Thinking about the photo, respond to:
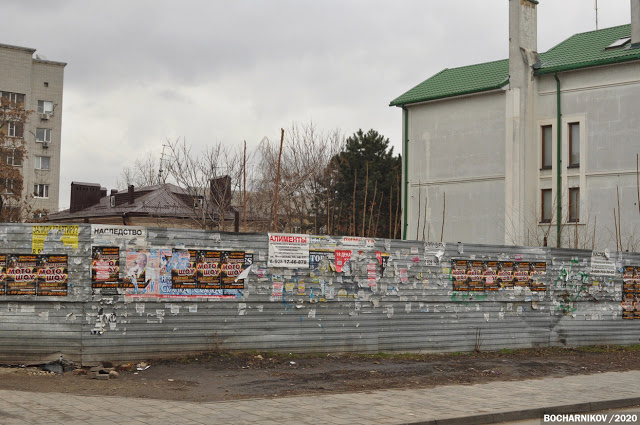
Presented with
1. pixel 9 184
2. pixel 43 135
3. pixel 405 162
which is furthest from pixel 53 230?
pixel 43 135

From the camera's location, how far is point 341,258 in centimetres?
1430

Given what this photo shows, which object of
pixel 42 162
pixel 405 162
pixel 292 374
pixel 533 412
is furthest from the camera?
pixel 42 162

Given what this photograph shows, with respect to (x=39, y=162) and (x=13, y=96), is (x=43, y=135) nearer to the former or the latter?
(x=39, y=162)

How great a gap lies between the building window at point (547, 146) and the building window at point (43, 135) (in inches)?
1905

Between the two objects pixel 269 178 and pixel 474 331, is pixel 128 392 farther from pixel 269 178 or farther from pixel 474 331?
pixel 269 178

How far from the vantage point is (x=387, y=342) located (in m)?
14.8

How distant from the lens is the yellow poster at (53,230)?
1204 centimetres

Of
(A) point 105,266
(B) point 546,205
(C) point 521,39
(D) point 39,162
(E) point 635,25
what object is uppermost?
(E) point 635,25

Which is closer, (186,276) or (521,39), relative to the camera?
(186,276)

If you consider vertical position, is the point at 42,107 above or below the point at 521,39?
above

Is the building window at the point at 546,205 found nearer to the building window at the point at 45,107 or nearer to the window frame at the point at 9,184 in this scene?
the window frame at the point at 9,184

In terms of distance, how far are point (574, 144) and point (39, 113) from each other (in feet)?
161

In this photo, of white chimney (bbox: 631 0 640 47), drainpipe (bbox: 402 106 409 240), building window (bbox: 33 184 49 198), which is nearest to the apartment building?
building window (bbox: 33 184 49 198)

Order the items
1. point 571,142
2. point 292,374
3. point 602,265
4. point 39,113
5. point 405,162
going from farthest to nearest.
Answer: point 39,113 < point 405,162 < point 571,142 < point 602,265 < point 292,374
